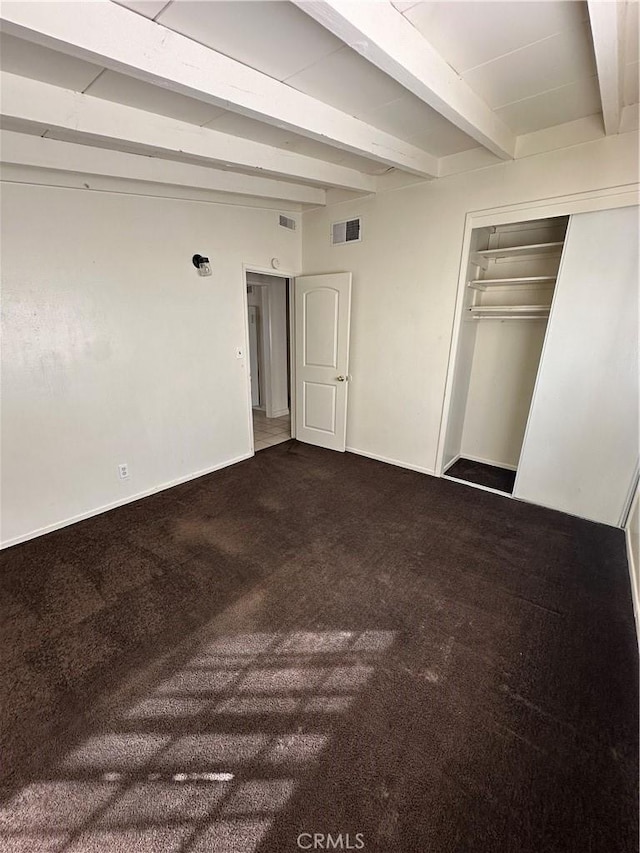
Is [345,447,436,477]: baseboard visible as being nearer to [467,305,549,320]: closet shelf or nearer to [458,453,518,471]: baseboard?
[458,453,518,471]: baseboard

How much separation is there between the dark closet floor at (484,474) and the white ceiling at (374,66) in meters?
2.86

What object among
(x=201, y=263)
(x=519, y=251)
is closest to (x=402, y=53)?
(x=201, y=263)

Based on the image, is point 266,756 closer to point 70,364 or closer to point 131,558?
point 131,558

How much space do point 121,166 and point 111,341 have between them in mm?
1194

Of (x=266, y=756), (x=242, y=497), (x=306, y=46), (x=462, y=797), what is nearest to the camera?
(x=462, y=797)

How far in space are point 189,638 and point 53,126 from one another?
8.92ft

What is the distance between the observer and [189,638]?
1.84 metres

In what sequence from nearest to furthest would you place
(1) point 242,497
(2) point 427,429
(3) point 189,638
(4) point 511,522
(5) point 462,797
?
(5) point 462,797 < (3) point 189,638 < (4) point 511,522 < (1) point 242,497 < (2) point 427,429

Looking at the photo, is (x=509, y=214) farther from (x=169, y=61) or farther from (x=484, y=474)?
(x=169, y=61)

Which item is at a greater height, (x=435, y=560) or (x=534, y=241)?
(x=534, y=241)

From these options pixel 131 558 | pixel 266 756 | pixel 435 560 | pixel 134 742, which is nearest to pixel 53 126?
pixel 131 558

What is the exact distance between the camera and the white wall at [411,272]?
265cm

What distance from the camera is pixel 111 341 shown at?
2.83 metres

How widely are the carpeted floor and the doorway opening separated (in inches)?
121
